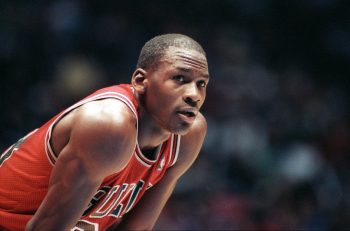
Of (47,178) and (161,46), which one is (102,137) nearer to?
(47,178)

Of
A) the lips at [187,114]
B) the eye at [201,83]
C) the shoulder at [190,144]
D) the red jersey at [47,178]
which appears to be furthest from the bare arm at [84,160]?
the shoulder at [190,144]

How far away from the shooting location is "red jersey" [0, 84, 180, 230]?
264 cm

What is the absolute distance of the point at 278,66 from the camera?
7.34 m

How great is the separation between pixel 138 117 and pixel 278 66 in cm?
484

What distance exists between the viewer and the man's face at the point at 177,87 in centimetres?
263

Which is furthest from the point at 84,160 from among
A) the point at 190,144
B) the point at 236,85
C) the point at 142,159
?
the point at 236,85

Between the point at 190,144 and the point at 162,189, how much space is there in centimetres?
29

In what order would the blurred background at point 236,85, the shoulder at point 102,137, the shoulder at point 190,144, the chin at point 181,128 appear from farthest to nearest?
the blurred background at point 236,85, the shoulder at point 190,144, the chin at point 181,128, the shoulder at point 102,137

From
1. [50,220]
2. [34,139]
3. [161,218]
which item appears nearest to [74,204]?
[50,220]

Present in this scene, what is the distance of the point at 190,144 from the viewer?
311 cm

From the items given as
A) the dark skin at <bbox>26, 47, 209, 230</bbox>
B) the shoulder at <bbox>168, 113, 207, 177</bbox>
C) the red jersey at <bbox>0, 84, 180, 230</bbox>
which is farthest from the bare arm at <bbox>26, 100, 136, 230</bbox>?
the shoulder at <bbox>168, 113, 207, 177</bbox>

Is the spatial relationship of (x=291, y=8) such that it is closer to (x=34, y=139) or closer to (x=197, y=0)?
(x=197, y=0)

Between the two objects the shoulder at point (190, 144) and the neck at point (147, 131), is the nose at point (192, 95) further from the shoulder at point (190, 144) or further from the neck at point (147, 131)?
the shoulder at point (190, 144)

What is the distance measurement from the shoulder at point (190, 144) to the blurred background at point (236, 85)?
7.61ft
